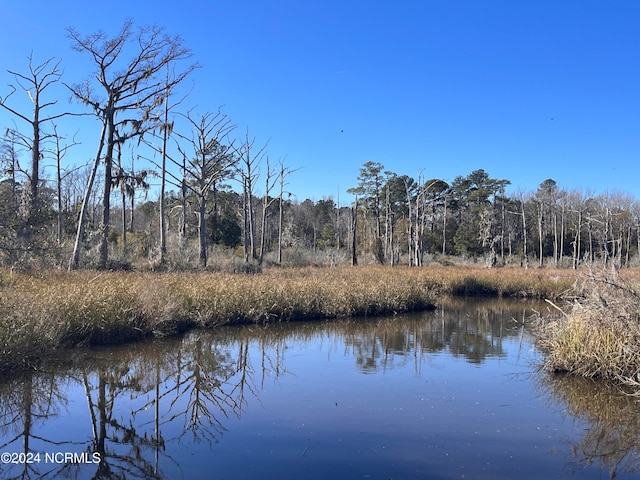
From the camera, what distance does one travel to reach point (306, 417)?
699 centimetres

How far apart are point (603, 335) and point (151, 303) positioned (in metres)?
9.14

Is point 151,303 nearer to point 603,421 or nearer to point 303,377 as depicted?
point 303,377

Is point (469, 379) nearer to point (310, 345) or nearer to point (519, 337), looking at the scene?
point (310, 345)

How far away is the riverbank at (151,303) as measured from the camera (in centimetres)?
847

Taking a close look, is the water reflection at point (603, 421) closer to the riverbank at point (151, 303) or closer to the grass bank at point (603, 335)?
the grass bank at point (603, 335)

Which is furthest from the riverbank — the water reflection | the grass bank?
the grass bank

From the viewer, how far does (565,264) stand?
41.3 metres

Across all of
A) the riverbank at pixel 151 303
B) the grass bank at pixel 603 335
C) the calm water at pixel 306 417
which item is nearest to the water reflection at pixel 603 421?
the calm water at pixel 306 417

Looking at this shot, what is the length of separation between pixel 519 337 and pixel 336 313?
546 centimetres

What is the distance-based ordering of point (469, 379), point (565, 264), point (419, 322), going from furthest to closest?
point (565, 264), point (419, 322), point (469, 379)

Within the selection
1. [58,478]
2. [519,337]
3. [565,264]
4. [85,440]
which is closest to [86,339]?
[85,440]

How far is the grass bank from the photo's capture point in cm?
831

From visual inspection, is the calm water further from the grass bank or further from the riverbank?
the riverbank

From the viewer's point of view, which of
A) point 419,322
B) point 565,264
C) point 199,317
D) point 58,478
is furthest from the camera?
point 565,264
